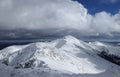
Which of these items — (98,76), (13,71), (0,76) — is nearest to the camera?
(98,76)

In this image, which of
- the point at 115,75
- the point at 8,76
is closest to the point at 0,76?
the point at 8,76

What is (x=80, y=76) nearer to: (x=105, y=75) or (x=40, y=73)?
(x=105, y=75)

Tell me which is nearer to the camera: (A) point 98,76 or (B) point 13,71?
(A) point 98,76

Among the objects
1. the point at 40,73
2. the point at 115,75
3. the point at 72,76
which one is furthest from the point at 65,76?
the point at 115,75

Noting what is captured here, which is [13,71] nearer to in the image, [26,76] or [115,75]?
[26,76]

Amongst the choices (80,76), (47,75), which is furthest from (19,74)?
(80,76)

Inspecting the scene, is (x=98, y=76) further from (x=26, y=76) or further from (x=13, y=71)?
(x=13, y=71)

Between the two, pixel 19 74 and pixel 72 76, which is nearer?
pixel 72 76

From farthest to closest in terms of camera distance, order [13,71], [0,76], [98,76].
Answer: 1. [13,71]
2. [0,76]
3. [98,76]
